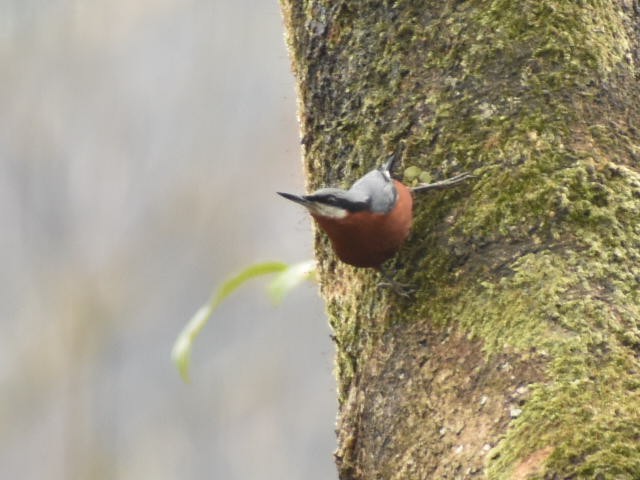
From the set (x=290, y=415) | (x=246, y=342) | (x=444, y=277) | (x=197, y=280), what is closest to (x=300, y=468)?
(x=290, y=415)

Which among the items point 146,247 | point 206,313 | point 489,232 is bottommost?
point 489,232

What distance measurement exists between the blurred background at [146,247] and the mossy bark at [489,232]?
468cm

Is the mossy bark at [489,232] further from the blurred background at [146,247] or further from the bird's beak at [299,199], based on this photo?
the blurred background at [146,247]

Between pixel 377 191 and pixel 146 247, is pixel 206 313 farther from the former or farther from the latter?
pixel 146 247

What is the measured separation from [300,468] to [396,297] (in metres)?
5.00

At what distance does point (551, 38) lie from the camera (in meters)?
2.73

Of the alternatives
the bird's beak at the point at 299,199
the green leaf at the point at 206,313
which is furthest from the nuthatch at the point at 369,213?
the green leaf at the point at 206,313

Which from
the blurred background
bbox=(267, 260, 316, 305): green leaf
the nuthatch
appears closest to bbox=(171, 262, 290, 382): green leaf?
bbox=(267, 260, 316, 305): green leaf

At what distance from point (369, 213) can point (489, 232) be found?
40cm

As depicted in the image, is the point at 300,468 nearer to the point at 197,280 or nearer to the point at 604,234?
the point at 197,280

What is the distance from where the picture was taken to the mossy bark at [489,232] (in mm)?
2211

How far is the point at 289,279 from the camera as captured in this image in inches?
132

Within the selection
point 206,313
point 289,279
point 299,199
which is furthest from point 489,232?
point 206,313

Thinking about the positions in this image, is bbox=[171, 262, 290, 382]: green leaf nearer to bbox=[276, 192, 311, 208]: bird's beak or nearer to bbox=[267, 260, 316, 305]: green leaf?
bbox=[267, 260, 316, 305]: green leaf
